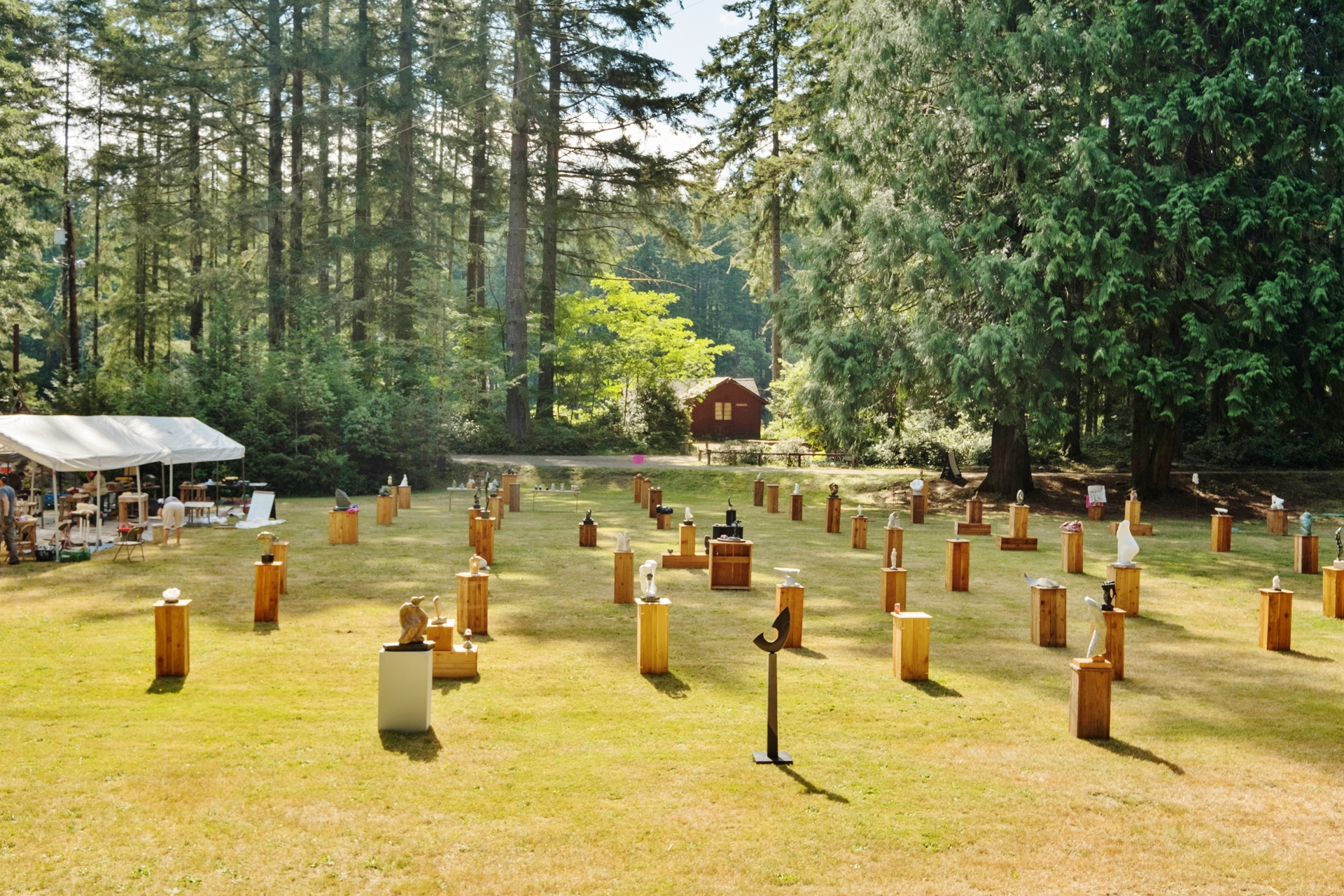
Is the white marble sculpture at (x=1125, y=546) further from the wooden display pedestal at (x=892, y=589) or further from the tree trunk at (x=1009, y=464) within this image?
the tree trunk at (x=1009, y=464)

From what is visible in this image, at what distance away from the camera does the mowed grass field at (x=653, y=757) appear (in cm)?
524

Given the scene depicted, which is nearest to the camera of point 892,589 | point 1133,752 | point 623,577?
point 1133,752

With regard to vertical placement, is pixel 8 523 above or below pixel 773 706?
above

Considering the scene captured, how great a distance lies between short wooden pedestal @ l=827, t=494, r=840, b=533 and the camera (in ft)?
64.9

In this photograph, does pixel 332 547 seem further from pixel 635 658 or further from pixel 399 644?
pixel 399 644

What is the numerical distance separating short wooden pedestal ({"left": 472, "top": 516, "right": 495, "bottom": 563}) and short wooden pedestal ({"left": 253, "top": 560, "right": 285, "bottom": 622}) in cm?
424

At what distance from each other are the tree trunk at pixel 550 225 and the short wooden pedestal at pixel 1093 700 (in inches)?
1188

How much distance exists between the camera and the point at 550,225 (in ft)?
124

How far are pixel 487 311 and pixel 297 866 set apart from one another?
34.0m

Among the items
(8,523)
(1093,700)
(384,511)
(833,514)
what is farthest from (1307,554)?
(8,523)

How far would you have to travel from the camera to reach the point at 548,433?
36.4 metres

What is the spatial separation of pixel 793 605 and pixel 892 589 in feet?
7.17

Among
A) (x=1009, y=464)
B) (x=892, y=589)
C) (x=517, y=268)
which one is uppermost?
(x=517, y=268)

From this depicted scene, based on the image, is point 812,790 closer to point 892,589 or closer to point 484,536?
point 892,589
